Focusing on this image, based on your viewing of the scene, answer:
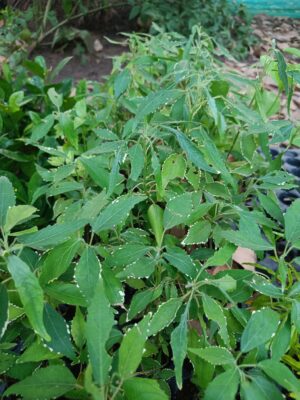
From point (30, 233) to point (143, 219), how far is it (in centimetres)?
38

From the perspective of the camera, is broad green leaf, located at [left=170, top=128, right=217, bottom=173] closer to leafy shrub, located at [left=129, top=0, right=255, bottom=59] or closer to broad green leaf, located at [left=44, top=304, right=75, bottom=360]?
broad green leaf, located at [left=44, top=304, right=75, bottom=360]

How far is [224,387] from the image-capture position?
55 centimetres

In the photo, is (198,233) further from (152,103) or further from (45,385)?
(45,385)

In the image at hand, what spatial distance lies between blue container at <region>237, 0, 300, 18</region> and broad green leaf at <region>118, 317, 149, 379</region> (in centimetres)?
407

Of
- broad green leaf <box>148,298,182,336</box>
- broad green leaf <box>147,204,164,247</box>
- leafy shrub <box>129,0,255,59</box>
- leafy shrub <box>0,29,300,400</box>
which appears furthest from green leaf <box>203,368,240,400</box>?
leafy shrub <box>129,0,255,59</box>

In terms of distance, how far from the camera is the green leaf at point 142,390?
523 mm

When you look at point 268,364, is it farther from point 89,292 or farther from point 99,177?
point 99,177

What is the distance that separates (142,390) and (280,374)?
153 mm

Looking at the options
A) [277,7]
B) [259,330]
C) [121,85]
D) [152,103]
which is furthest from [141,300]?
[277,7]

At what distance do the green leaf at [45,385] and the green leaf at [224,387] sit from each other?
153mm

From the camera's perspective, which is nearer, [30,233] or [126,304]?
[30,233]

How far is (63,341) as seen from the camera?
603 mm

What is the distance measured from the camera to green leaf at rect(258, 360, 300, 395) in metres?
0.54

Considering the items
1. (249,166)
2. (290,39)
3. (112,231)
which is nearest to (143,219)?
(112,231)
